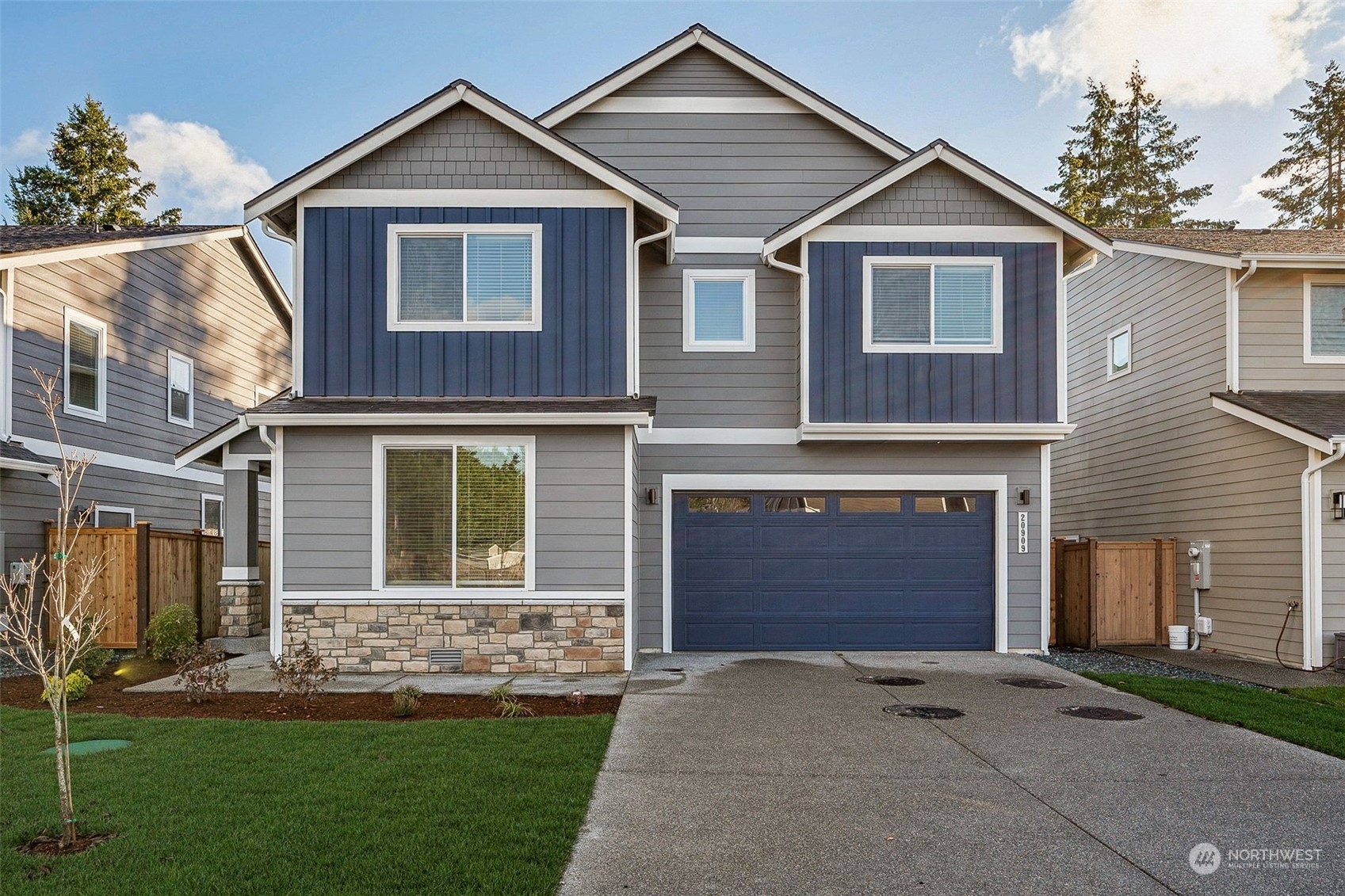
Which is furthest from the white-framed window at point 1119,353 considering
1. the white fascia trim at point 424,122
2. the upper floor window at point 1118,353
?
the white fascia trim at point 424,122

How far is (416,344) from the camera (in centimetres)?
1027

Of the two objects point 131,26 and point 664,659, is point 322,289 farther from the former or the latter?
point 131,26

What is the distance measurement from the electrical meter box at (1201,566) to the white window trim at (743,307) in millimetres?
6819

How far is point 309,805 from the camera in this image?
16.5 feet

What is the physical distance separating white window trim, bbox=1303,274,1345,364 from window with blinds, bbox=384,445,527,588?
10432mm

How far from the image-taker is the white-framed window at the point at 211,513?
54.9 ft

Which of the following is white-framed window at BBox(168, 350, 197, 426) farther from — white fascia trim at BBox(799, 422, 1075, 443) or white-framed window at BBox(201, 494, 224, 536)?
white fascia trim at BBox(799, 422, 1075, 443)

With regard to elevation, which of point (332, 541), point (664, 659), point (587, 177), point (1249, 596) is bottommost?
point (664, 659)

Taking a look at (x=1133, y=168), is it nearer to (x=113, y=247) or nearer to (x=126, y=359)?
(x=113, y=247)

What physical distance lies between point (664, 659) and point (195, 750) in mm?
5816

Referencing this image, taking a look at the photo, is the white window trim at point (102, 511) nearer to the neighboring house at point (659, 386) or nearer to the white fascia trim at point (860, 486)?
the neighboring house at point (659, 386)

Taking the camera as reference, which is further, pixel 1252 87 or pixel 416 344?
pixel 1252 87

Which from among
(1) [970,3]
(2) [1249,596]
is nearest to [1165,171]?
(1) [970,3]

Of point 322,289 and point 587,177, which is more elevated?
point 587,177
